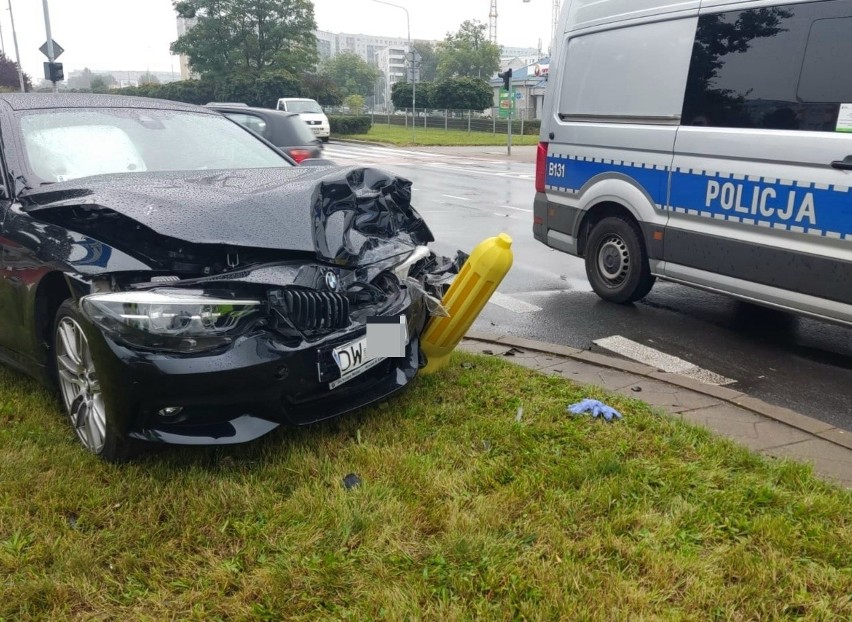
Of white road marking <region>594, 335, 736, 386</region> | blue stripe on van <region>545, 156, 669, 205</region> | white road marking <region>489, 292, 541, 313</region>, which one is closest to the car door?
blue stripe on van <region>545, 156, 669, 205</region>

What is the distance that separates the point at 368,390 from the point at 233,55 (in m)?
62.0

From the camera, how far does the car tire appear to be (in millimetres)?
3107

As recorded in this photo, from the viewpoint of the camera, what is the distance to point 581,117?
6.34m

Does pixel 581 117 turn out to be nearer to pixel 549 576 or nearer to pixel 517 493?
pixel 517 493

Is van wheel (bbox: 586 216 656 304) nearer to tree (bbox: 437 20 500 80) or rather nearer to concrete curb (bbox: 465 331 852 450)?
concrete curb (bbox: 465 331 852 450)

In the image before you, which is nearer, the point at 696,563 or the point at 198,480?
the point at 696,563

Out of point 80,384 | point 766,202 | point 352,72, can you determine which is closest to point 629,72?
point 766,202

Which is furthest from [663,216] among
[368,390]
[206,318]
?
[206,318]

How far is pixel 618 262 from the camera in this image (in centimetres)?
622

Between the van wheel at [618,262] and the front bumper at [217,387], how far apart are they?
3480 millimetres

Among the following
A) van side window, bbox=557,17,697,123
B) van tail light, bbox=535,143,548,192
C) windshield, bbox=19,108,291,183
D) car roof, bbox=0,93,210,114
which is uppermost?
van side window, bbox=557,17,697,123

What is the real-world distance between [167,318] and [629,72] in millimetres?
4340

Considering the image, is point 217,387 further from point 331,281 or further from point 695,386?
point 695,386

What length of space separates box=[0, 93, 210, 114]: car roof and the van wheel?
338cm
